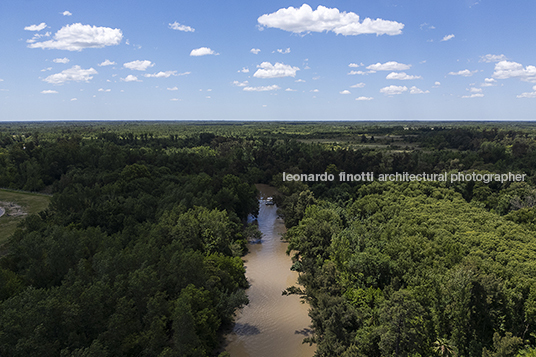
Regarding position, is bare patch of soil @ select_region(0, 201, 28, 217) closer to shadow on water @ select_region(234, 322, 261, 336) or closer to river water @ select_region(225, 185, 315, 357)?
river water @ select_region(225, 185, 315, 357)

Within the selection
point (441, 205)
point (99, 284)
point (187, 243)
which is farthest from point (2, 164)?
point (441, 205)

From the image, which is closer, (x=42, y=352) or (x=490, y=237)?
(x=42, y=352)

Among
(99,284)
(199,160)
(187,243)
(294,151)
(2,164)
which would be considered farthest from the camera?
(294,151)

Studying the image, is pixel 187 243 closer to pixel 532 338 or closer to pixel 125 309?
pixel 125 309

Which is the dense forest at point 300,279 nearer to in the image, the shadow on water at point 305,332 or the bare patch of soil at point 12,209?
the shadow on water at point 305,332

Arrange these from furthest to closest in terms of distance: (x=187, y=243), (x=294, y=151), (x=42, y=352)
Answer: (x=294, y=151) < (x=187, y=243) < (x=42, y=352)

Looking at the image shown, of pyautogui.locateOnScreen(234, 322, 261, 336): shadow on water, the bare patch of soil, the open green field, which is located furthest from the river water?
the bare patch of soil

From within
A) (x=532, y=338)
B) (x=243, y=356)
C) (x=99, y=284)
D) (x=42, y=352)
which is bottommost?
(x=243, y=356)

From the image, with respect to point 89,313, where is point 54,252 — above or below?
above
